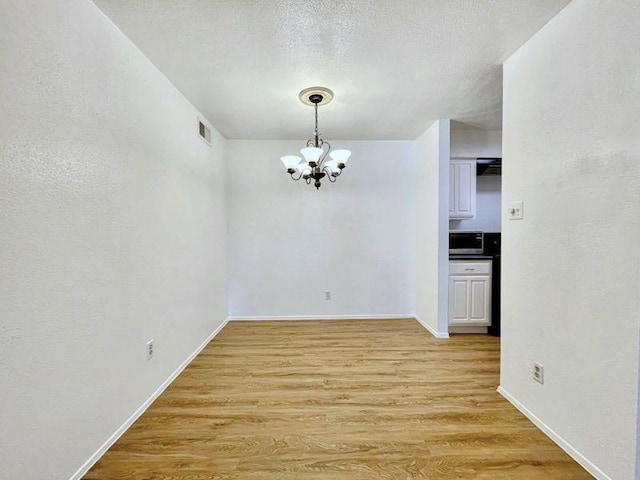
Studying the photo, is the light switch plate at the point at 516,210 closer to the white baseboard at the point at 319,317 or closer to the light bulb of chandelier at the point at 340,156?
the light bulb of chandelier at the point at 340,156

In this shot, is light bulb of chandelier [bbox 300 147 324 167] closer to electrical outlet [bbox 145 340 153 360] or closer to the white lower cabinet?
electrical outlet [bbox 145 340 153 360]

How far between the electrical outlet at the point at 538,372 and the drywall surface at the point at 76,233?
2.56 meters

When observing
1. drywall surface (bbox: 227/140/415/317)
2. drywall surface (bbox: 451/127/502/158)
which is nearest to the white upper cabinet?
drywall surface (bbox: 451/127/502/158)

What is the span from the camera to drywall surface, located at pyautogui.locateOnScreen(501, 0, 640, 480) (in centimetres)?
132

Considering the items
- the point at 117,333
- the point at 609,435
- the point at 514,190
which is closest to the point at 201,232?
the point at 117,333

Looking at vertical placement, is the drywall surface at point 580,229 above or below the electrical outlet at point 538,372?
above

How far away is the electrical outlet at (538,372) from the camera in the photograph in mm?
1817

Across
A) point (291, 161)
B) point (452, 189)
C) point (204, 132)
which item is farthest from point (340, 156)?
point (452, 189)

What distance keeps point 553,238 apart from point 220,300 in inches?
134

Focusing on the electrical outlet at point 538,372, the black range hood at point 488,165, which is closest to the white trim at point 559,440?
the electrical outlet at point 538,372

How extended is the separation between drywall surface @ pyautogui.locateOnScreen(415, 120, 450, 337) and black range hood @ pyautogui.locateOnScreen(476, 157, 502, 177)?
0.75m

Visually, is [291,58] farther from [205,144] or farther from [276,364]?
[276,364]

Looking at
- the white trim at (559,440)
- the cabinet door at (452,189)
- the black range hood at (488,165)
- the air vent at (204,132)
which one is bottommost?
the white trim at (559,440)

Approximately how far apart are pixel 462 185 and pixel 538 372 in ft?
8.23
